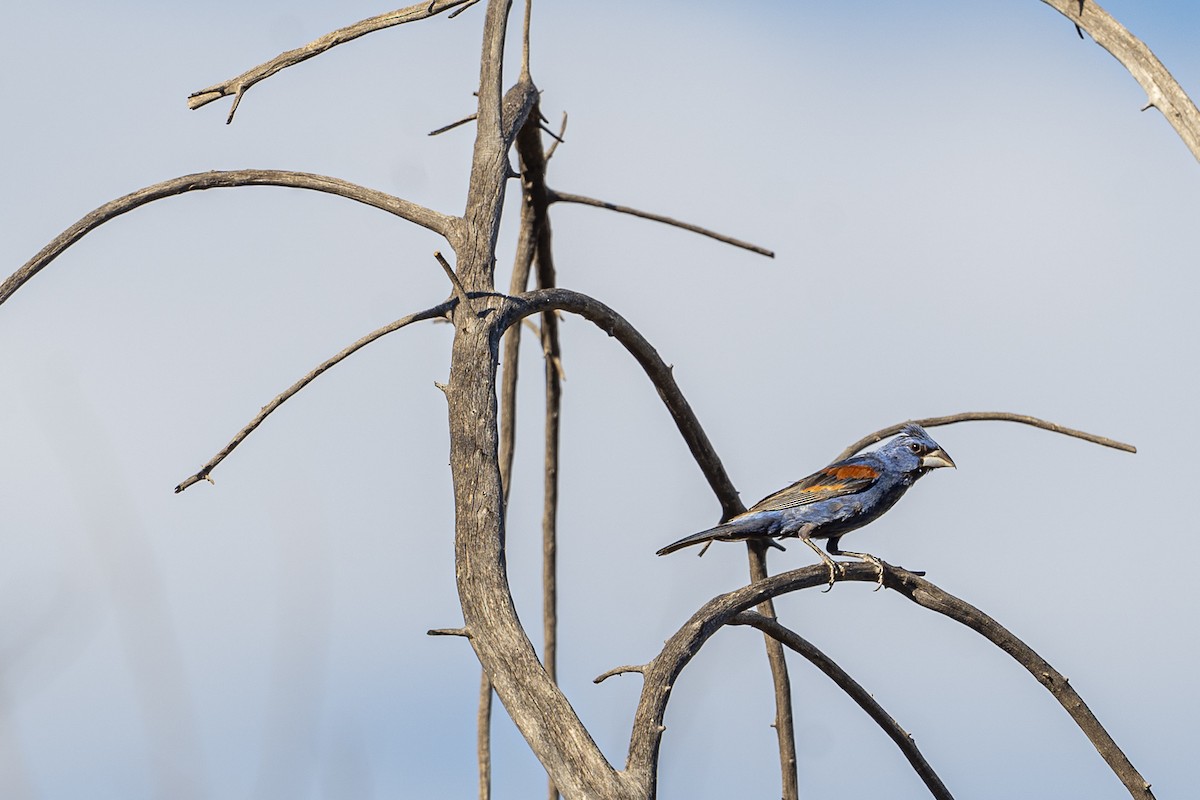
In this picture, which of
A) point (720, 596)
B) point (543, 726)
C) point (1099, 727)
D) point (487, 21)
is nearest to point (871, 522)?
point (1099, 727)

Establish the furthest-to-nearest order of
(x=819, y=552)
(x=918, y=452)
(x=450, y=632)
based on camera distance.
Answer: (x=918, y=452)
(x=819, y=552)
(x=450, y=632)

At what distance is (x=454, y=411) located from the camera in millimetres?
4578

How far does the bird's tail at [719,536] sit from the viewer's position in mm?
6456

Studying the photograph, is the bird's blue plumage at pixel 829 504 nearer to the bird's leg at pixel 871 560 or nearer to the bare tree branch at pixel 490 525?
the bird's leg at pixel 871 560

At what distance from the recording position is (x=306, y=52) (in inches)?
234

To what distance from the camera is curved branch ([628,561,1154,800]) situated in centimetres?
454

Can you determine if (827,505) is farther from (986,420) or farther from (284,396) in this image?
(284,396)

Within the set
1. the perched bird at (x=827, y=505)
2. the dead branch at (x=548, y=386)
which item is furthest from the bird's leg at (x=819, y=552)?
the dead branch at (x=548, y=386)

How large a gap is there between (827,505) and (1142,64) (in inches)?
111

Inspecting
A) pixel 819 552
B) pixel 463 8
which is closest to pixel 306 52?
pixel 463 8

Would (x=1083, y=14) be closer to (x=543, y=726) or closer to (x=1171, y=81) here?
(x=1171, y=81)

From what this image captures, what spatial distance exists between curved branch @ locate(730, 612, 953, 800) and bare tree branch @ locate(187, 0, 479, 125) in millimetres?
3064

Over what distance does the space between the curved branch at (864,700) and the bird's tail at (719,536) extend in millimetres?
629

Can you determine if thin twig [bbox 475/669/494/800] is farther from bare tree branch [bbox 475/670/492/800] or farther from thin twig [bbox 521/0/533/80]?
thin twig [bbox 521/0/533/80]
